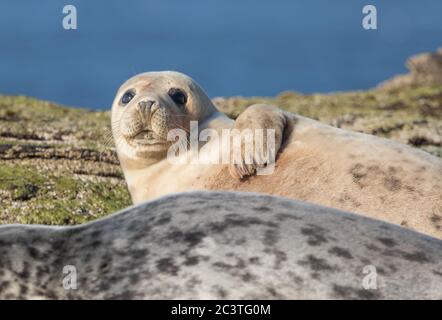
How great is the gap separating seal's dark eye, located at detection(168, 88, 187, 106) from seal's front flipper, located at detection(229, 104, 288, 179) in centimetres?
93

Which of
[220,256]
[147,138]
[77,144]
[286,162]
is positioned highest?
[220,256]

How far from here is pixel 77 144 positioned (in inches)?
575

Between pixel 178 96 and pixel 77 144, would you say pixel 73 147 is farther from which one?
pixel 178 96

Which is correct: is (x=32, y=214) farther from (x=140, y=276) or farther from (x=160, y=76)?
(x=140, y=276)

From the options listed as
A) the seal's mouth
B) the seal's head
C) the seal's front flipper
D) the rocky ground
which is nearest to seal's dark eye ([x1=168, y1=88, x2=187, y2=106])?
the seal's head

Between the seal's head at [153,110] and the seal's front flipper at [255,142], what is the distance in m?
0.78

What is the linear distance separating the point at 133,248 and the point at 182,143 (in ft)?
14.9

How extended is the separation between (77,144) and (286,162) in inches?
263

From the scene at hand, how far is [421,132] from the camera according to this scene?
55.4ft

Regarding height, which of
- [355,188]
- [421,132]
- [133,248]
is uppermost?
[133,248]

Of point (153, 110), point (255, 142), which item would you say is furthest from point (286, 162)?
point (153, 110)

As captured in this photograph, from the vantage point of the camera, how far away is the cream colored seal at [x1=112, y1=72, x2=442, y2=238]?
25.8 ft

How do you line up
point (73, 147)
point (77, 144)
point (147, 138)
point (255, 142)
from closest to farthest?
point (255, 142)
point (147, 138)
point (73, 147)
point (77, 144)
